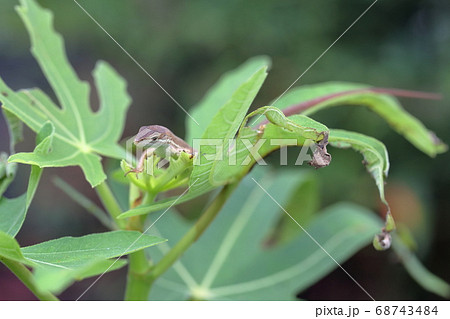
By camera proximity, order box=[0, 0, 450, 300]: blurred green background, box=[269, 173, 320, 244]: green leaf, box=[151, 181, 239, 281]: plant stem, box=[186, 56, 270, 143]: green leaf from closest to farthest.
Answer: box=[151, 181, 239, 281]: plant stem, box=[186, 56, 270, 143]: green leaf, box=[269, 173, 320, 244]: green leaf, box=[0, 0, 450, 300]: blurred green background

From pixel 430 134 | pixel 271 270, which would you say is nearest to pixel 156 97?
pixel 271 270

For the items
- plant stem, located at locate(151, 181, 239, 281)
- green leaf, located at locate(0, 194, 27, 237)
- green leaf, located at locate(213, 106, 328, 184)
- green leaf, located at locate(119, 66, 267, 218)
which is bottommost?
plant stem, located at locate(151, 181, 239, 281)

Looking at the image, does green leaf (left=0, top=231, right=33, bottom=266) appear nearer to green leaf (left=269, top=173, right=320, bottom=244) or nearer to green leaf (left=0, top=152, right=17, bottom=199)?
green leaf (left=0, top=152, right=17, bottom=199)

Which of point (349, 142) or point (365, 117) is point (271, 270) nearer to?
point (349, 142)

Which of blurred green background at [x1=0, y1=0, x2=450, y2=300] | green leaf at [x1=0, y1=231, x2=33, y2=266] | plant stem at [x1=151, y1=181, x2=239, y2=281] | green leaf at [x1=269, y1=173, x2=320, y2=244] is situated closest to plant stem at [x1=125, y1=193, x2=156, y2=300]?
plant stem at [x1=151, y1=181, x2=239, y2=281]

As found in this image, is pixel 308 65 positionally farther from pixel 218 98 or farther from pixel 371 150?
pixel 371 150

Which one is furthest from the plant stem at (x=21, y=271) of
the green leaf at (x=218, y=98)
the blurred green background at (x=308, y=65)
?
the blurred green background at (x=308, y=65)

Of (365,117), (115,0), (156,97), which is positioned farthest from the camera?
(156,97)
